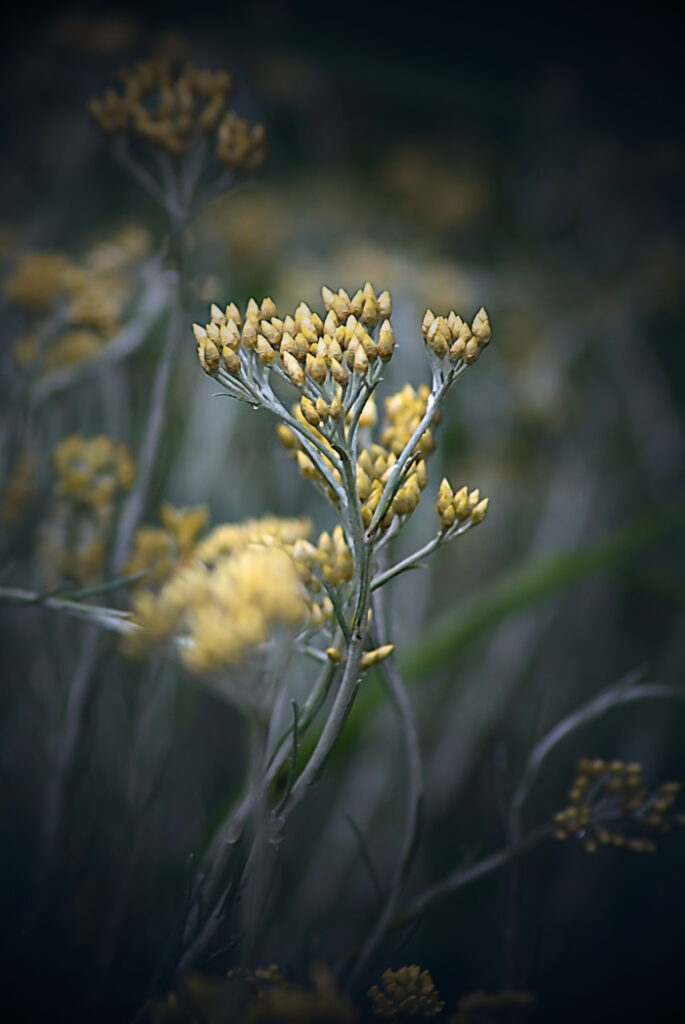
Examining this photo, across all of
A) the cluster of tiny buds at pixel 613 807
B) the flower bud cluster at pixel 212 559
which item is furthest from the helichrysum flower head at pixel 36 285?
the cluster of tiny buds at pixel 613 807

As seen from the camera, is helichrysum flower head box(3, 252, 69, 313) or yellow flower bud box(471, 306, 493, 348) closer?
yellow flower bud box(471, 306, 493, 348)

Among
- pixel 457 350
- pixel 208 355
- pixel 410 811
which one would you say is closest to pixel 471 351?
pixel 457 350

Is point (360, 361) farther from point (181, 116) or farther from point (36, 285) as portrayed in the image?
point (36, 285)

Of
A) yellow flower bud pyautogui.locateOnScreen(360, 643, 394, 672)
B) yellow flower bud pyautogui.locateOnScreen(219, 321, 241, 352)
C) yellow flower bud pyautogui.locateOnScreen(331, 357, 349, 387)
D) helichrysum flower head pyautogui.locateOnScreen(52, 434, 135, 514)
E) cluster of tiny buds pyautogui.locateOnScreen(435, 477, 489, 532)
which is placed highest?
yellow flower bud pyautogui.locateOnScreen(219, 321, 241, 352)

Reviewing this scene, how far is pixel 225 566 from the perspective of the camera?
308 mm

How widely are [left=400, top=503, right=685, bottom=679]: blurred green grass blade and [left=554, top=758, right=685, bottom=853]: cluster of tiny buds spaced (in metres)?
0.16

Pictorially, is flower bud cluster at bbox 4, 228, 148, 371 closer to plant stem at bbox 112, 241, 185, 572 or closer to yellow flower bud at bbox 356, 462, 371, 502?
plant stem at bbox 112, 241, 185, 572

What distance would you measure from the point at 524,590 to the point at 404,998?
1.11 feet

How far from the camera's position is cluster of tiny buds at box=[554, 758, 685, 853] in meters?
0.38

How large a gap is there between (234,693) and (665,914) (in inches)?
17.2

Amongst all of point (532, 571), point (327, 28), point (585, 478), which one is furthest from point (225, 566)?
point (585, 478)

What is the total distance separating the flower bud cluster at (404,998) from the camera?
0.32m

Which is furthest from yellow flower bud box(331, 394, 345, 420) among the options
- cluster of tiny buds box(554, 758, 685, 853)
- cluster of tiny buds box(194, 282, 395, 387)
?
cluster of tiny buds box(554, 758, 685, 853)

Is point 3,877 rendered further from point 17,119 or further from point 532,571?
point 17,119
